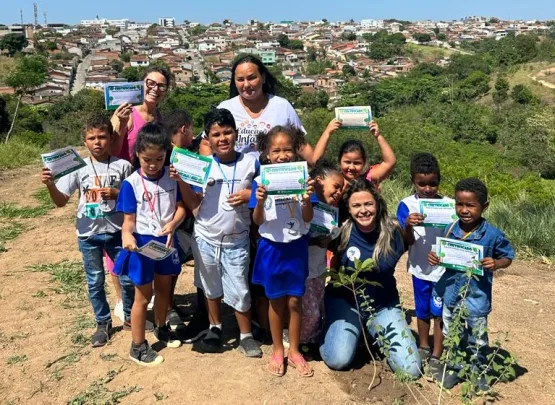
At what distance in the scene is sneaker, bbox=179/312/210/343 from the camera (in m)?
3.58

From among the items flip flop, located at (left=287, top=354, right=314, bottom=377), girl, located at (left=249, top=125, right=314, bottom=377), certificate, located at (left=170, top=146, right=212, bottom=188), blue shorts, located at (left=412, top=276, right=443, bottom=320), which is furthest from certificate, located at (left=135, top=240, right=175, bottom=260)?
blue shorts, located at (left=412, top=276, right=443, bottom=320)

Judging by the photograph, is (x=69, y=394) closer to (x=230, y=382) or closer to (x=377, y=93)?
(x=230, y=382)

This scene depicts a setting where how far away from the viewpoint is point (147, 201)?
3.08 meters

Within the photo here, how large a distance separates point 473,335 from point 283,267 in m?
1.18

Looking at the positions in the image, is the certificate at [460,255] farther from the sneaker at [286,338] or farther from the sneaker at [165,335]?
the sneaker at [165,335]

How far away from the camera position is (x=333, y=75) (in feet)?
259

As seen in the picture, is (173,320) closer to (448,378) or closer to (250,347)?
(250,347)

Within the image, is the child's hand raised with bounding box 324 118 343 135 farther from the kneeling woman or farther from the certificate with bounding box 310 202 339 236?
the certificate with bounding box 310 202 339 236

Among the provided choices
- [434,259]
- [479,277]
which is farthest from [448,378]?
[434,259]

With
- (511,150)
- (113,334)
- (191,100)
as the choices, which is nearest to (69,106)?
(191,100)

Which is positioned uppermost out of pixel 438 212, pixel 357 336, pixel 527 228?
pixel 438 212

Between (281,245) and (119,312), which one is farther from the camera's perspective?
(119,312)

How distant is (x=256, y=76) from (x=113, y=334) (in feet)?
6.90

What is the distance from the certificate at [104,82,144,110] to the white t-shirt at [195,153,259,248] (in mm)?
837
